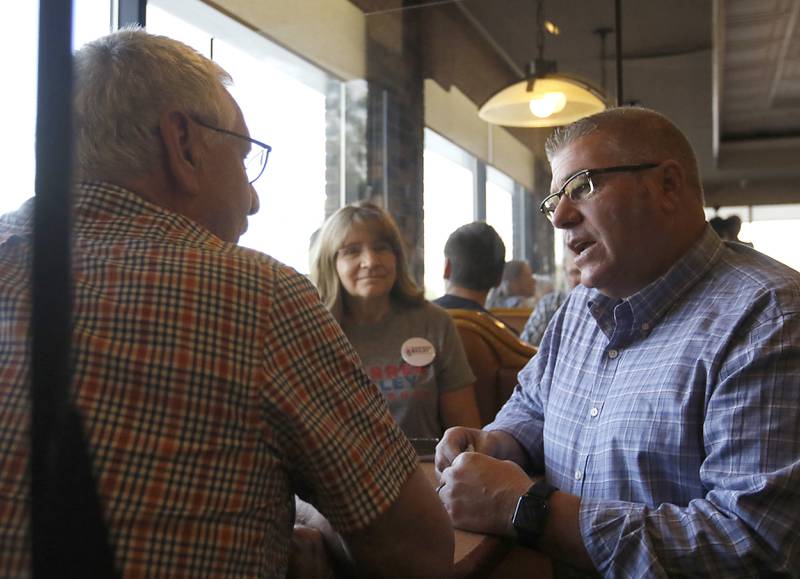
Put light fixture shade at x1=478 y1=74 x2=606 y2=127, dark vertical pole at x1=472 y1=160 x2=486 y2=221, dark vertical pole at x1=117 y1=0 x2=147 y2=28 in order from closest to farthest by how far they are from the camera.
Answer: dark vertical pole at x1=117 y1=0 x2=147 y2=28 → light fixture shade at x1=478 y1=74 x2=606 y2=127 → dark vertical pole at x1=472 y1=160 x2=486 y2=221

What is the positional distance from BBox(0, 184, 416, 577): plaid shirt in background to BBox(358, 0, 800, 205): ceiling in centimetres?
365

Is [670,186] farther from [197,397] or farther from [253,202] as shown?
[197,397]

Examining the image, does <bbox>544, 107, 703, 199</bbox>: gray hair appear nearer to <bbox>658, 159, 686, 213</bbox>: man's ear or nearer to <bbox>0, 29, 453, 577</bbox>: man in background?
<bbox>658, 159, 686, 213</bbox>: man's ear

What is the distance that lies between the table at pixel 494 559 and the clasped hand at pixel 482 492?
2 centimetres

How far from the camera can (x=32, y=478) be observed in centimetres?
35

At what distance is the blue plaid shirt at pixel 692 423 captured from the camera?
1.14 m

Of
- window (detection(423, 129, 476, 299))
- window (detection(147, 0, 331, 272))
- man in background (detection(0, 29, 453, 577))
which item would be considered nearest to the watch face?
man in background (detection(0, 29, 453, 577))

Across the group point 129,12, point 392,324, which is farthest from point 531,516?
point 129,12

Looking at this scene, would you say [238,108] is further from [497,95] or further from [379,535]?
[497,95]

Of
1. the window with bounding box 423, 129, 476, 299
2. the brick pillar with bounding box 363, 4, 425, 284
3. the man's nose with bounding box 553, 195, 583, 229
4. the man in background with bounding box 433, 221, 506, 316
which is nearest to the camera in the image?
the man's nose with bounding box 553, 195, 583, 229

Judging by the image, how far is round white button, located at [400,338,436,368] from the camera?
2.66 meters

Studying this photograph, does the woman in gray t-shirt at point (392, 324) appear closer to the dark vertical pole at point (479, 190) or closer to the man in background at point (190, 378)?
the man in background at point (190, 378)

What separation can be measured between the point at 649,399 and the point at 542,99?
3.28 meters

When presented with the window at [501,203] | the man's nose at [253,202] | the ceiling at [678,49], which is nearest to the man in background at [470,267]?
the ceiling at [678,49]
